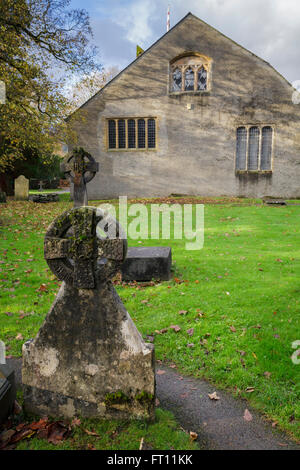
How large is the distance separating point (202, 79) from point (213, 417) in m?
24.2

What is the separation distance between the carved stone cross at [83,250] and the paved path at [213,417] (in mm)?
1641

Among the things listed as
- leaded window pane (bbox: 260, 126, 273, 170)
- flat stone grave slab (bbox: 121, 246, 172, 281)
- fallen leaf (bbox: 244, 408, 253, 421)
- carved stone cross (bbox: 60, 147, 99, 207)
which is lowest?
fallen leaf (bbox: 244, 408, 253, 421)

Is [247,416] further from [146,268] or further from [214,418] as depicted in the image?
[146,268]

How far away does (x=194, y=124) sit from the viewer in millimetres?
23453

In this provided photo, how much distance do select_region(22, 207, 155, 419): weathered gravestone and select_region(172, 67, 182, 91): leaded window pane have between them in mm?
23217

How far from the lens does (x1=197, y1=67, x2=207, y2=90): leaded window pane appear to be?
77.0ft

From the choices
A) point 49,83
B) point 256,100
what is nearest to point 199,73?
point 256,100

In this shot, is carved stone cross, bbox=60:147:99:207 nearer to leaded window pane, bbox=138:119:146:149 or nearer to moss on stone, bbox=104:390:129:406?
moss on stone, bbox=104:390:129:406

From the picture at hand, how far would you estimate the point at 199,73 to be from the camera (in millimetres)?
23516

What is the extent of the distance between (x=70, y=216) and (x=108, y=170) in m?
21.8

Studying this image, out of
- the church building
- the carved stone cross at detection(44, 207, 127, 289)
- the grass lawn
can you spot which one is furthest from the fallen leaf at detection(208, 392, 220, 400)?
the church building

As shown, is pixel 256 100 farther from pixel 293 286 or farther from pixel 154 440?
pixel 154 440

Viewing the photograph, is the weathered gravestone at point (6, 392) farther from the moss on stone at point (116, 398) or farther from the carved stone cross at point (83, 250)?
the carved stone cross at point (83, 250)

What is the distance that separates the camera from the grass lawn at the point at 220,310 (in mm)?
3938
